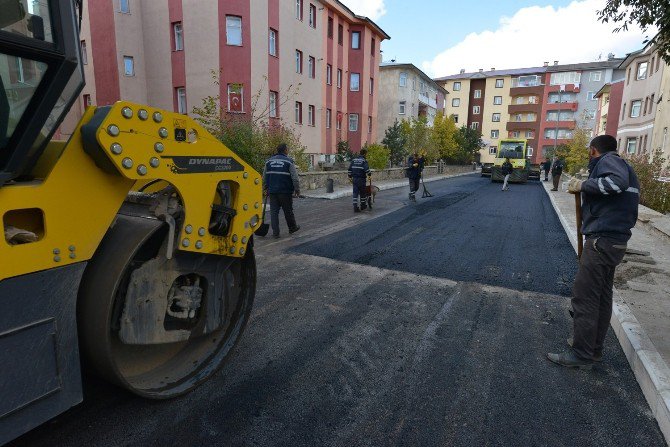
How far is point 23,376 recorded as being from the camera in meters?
1.89

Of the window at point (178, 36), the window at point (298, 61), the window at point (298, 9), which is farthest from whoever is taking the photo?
the window at point (298, 61)

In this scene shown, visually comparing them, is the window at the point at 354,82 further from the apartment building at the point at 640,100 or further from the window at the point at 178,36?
the apartment building at the point at 640,100

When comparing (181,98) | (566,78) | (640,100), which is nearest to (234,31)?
(181,98)

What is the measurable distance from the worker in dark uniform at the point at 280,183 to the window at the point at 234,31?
13.8 metres

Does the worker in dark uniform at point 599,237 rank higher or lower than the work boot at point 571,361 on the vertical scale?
higher

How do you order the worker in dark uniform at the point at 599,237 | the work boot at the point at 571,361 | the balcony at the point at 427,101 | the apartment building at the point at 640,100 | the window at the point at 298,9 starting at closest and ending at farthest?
1. the worker in dark uniform at the point at 599,237
2. the work boot at the point at 571,361
3. the window at the point at 298,9
4. the apartment building at the point at 640,100
5. the balcony at the point at 427,101

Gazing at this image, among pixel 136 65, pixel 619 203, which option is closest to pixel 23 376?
pixel 619 203

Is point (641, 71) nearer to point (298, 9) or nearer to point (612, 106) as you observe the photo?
point (612, 106)

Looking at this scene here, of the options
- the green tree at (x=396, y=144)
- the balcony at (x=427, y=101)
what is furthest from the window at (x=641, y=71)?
the green tree at (x=396, y=144)

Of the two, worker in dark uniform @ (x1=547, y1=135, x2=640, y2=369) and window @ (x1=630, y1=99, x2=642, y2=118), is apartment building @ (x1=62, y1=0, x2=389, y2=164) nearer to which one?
worker in dark uniform @ (x1=547, y1=135, x2=640, y2=369)

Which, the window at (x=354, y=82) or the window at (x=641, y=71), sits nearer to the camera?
the window at (x=354, y=82)

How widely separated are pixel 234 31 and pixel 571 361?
20.4m

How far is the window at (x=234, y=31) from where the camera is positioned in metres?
19.5

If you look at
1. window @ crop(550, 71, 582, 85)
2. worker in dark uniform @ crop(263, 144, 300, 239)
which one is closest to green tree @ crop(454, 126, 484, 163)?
window @ crop(550, 71, 582, 85)
